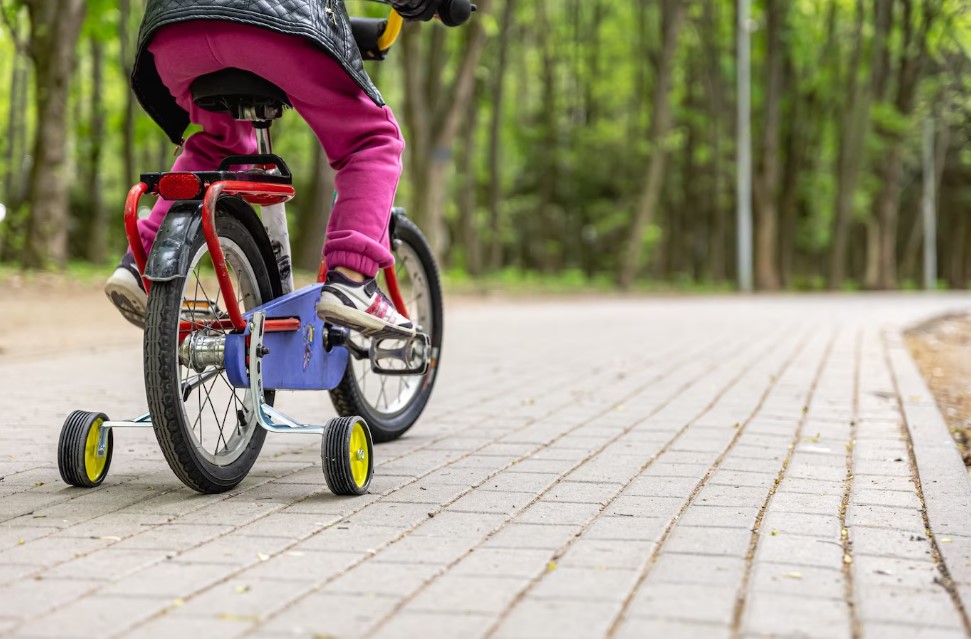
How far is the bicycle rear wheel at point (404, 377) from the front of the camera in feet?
17.4

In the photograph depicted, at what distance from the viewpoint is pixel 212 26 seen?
3.99 metres

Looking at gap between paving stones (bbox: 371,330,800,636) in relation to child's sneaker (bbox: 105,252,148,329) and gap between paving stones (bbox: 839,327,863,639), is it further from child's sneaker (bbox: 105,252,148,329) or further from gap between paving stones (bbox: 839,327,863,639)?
child's sneaker (bbox: 105,252,148,329)

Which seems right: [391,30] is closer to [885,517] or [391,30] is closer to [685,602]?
[885,517]

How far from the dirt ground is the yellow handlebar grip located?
278 centimetres

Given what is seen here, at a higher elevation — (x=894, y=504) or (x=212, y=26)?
(x=212, y=26)

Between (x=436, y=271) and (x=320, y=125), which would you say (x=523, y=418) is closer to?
(x=436, y=271)

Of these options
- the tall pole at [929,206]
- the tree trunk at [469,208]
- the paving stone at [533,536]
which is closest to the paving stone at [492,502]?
the paving stone at [533,536]

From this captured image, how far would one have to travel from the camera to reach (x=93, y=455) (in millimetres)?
4309

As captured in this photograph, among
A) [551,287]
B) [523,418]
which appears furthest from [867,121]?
[523,418]

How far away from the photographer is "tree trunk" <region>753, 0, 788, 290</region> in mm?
32594

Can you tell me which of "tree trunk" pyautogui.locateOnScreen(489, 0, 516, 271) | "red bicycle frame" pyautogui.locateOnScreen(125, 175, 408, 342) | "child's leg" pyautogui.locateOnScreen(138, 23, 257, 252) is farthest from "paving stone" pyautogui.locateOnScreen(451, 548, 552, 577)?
"tree trunk" pyautogui.locateOnScreen(489, 0, 516, 271)

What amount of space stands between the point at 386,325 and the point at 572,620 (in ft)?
6.56

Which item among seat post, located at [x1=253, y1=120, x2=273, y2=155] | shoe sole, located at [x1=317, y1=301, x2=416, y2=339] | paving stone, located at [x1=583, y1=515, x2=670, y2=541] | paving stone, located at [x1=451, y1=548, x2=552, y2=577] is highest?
seat post, located at [x1=253, y1=120, x2=273, y2=155]

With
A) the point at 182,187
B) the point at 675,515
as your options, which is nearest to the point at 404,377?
the point at 182,187
